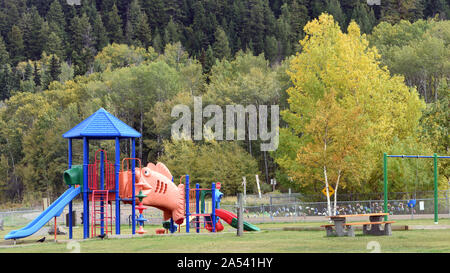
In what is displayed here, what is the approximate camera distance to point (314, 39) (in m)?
55.7

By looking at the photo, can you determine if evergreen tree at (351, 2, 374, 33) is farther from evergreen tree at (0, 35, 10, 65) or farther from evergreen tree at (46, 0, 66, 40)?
evergreen tree at (0, 35, 10, 65)

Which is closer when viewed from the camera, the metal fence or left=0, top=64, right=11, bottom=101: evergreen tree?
the metal fence

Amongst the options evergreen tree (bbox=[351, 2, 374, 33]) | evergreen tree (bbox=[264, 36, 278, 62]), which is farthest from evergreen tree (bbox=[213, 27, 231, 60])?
evergreen tree (bbox=[351, 2, 374, 33])

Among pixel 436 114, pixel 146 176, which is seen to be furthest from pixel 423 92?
pixel 146 176

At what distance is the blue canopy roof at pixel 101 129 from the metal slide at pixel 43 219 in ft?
7.43

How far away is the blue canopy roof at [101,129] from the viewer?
28375 mm

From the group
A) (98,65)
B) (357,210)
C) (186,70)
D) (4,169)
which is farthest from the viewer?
(98,65)

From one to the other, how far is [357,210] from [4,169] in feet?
219

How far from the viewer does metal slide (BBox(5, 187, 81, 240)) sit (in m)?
25.0

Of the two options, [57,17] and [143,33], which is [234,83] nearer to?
[143,33]

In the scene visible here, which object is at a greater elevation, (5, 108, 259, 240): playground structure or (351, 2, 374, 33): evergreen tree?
(351, 2, 374, 33): evergreen tree

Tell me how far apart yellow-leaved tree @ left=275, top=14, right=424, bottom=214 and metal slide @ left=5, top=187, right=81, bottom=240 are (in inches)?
892

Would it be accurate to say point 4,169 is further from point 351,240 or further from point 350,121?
point 351,240

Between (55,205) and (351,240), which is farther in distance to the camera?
(55,205)
